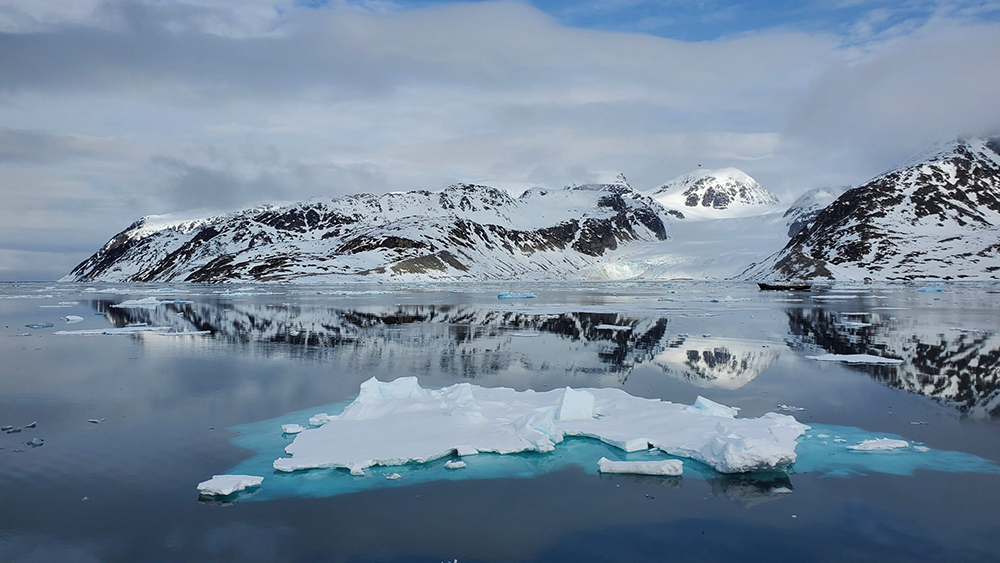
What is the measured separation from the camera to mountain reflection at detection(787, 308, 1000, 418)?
16.6 meters

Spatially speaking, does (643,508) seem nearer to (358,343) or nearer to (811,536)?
(811,536)

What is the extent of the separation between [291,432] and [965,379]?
738 inches

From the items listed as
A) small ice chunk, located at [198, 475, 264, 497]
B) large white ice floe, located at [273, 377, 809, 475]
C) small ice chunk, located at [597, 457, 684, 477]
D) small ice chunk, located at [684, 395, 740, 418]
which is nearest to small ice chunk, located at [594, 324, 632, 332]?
large white ice floe, located at [273, 377, 809, 475]

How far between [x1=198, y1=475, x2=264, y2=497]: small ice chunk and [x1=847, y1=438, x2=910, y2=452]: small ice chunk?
1087 cm

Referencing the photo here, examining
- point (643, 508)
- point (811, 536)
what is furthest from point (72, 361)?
point (811, 536)

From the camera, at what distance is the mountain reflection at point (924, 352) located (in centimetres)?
1661

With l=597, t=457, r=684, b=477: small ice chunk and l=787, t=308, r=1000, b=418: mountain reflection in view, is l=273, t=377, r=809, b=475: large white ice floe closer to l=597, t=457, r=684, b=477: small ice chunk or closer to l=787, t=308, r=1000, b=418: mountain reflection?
l=597, t=457, r=684, b=477: small ice chunk

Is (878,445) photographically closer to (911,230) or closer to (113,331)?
(113,331)

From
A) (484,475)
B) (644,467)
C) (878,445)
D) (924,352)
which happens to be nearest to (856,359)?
(924,352)

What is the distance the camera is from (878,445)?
11891mm

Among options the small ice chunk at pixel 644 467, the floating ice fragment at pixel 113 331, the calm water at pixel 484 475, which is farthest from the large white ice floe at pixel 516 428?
the floating ice fragment at pixel 113 331

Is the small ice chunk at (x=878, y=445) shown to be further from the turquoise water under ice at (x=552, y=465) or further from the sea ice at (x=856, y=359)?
the sea ice at (x=856, y=359)

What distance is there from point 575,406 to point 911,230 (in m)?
186

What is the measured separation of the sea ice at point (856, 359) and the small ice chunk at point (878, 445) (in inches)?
417
